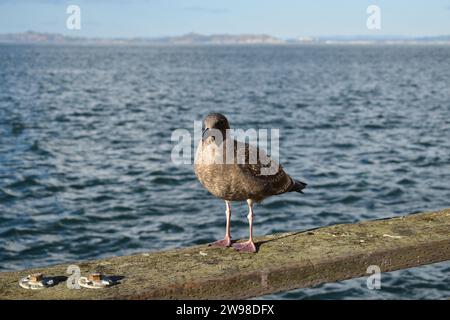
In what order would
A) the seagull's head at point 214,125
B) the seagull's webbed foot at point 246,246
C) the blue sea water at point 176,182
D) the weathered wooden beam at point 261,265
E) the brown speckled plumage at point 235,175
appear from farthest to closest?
the blue sea water at point 176,182 → the brown speckled plumage at point 235,175 → the seagull's head at point 214,125 → the seagull's webbed foot at point 246,246 → the weathered wooden beam at point 261,265

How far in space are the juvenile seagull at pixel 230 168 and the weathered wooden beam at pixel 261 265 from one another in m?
0.41

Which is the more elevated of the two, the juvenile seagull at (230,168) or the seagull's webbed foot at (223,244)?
the juvenile seagull at (230,168)

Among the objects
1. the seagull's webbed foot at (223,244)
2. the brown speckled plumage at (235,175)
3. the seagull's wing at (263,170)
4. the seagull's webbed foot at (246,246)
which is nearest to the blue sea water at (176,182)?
the seagull's wing at (263,170)

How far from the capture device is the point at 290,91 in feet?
228

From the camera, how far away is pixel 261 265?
3.79 metres

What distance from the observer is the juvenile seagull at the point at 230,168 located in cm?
464

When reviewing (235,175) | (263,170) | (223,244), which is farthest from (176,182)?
(223,244)

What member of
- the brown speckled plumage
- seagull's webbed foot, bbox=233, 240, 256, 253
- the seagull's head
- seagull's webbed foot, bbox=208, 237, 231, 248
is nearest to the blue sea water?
the brown speckled plumage

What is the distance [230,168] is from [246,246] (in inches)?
28.3

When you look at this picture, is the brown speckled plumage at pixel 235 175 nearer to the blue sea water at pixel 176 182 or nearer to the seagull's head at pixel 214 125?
the seagull's head at pixel 214 125

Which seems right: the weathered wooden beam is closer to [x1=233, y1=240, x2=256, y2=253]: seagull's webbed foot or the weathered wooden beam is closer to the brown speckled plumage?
[x1=233, y1=240, x2=256, y2=253]: seagull's webbed foot

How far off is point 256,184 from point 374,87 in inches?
2855

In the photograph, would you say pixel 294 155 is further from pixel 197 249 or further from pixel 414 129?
pixel 197 249
